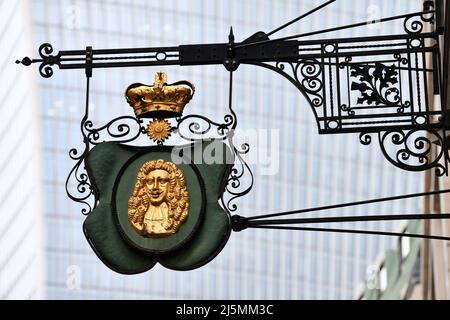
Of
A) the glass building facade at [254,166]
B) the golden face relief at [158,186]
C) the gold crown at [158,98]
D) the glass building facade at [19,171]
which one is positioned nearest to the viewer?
the golden face relief at [158,186]

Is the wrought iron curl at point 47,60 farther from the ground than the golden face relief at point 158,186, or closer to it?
farther from the ground

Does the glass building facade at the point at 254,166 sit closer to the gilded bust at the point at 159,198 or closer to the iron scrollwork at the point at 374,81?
the iron scrollwork at the point at 374,81

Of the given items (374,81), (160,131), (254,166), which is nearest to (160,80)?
(160,131)

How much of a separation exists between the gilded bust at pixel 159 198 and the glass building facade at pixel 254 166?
7422 centimetres

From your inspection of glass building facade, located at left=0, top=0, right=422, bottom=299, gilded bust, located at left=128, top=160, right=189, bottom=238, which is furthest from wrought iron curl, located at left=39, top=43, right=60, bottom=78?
glass building facade, located at left=0, top=0, right=422, bottom=299

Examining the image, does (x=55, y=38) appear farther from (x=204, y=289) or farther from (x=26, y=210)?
(x=204, y=289)

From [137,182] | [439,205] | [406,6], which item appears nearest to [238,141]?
[137,182]

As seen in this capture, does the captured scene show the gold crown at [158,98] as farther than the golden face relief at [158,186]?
Yes

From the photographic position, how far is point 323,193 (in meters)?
94.1

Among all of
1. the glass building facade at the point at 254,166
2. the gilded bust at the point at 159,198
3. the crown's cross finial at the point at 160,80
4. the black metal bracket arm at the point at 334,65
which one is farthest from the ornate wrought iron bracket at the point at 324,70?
the glass building facade at the point at 254,166

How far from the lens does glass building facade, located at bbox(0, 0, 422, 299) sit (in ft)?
294

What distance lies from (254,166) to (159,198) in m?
75.2

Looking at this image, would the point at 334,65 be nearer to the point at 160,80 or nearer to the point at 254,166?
the point at 160,80

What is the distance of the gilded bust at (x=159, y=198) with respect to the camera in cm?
1296
